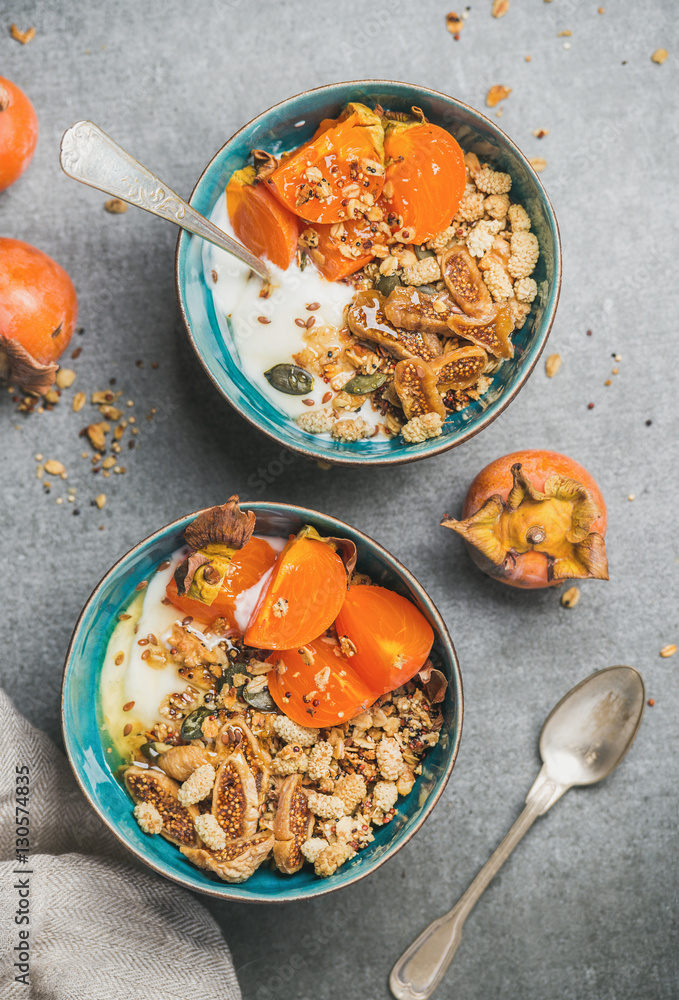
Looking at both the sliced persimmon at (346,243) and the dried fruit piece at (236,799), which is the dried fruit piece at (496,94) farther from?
the dried fruit piece at (236,799)

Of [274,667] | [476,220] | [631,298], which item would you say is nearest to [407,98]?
[476,220]

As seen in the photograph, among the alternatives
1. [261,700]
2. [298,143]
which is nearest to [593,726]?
[261,700]

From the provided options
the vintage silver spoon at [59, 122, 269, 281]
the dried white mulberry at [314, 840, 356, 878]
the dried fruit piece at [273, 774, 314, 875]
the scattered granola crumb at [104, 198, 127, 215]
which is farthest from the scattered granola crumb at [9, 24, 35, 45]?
the dried white mulberry at [314, 840, 356, 878]

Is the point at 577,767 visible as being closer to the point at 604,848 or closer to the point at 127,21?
the point at 604,848

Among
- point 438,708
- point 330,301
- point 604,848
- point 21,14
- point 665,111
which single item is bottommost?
point 604,848

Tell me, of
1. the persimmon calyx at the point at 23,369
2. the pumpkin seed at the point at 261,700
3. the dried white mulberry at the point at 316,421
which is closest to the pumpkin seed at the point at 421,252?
the dried white mulberry at the point at 316,421

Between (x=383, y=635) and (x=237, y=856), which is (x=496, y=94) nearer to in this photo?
(x=383, y=635)

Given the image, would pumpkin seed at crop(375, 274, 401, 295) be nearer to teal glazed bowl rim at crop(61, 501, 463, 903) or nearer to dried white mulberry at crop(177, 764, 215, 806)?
teal glazed bowl rim at crop(61, 501, 463, 903)
